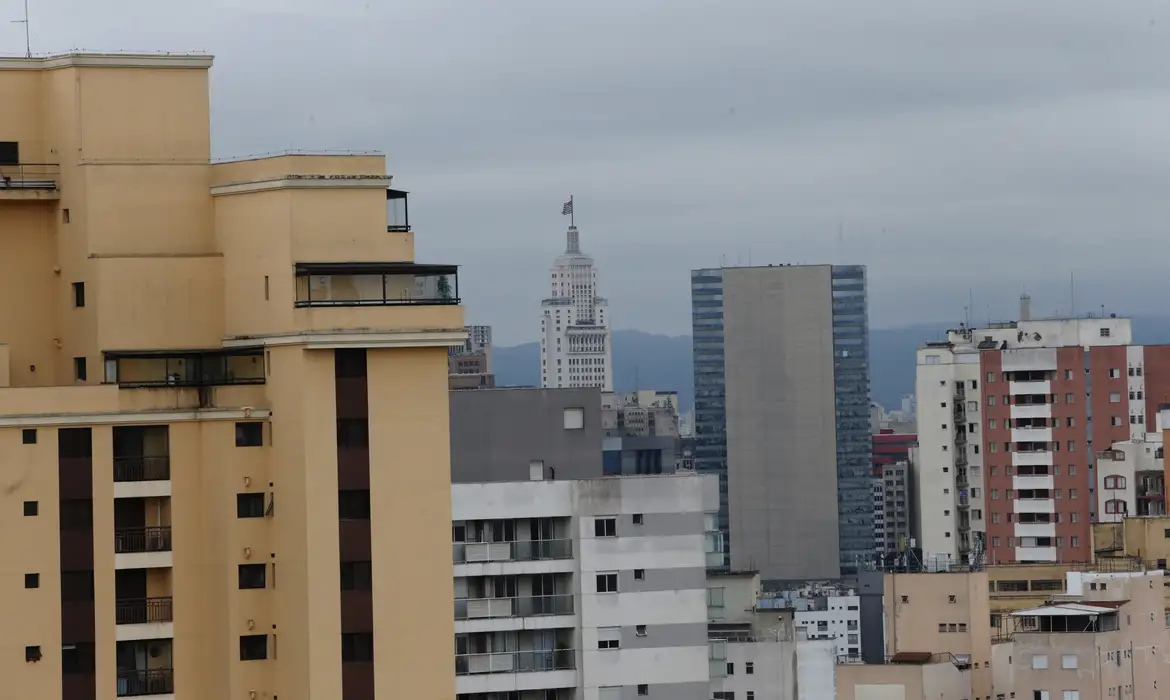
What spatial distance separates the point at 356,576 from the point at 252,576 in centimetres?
196

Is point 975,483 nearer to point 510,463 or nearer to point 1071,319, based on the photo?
point 1071,319

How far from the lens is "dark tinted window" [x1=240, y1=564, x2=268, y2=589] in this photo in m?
39.9

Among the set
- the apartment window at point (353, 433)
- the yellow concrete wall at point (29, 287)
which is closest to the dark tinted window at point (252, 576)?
the apartment window at point (353, 433)

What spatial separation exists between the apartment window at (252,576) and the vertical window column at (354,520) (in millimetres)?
1639

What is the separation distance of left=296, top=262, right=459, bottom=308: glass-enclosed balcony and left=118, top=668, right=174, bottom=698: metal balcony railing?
6.71 meters

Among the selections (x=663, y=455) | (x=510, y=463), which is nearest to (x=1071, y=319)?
(x=663, y=455)

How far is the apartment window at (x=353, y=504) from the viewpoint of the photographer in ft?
129

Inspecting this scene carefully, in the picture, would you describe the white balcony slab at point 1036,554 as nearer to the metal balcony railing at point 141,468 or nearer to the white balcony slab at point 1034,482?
the white balcony slab at point 1034,482

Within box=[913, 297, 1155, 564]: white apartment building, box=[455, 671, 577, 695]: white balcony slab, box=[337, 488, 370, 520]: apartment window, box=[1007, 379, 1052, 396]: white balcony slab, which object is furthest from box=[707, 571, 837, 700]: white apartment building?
box=[1007, 379, 1052, 396]: white balcony slab

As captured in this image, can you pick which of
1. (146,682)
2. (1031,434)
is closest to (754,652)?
(146,682)

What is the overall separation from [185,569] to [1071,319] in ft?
371

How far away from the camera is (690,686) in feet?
178

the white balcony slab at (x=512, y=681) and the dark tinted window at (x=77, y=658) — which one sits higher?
the dark tinted window at (x=77, y=658)

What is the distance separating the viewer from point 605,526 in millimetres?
54219
